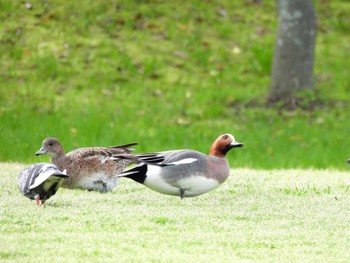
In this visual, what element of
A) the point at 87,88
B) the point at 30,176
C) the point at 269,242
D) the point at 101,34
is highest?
the point at 101,34

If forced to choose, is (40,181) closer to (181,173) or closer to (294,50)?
(181,173)

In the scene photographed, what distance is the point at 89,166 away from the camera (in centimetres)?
980

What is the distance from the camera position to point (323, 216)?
8.71 meters

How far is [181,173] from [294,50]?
8.78m

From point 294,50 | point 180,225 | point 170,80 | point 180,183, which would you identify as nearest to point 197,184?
point 180,183


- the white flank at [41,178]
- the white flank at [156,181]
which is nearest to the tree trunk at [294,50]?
the white flank at [156,181]

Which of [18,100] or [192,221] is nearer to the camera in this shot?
[192,221]

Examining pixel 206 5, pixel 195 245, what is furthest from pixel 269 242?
pixel 206 5

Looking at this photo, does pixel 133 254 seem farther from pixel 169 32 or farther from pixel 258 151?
pixel 169 32

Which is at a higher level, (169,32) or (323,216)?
(169,32)

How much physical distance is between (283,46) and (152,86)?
2.85 metres

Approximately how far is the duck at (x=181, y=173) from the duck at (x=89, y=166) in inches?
22.8

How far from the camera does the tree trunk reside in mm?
17312

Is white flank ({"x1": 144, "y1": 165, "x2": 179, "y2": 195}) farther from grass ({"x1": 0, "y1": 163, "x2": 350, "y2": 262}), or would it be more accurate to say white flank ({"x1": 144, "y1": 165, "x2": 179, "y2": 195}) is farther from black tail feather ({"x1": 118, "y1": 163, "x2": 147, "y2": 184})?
grass ({"x1": 0, "y1": 163, "x2": 350, "y2": 262})
